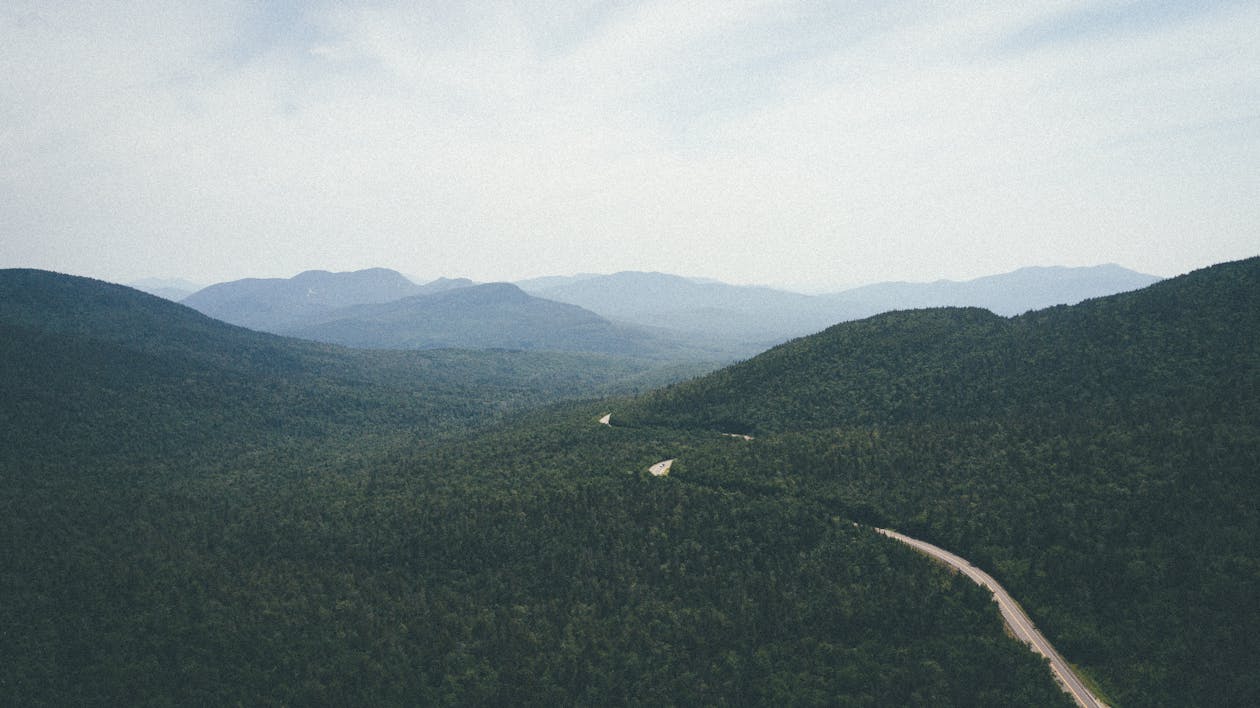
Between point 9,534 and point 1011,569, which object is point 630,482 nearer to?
point 1011,569

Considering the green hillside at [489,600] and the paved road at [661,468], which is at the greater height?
the paved road at [661,468]

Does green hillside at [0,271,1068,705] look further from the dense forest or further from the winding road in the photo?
the winding road

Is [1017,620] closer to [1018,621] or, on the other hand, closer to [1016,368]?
[1018,621]

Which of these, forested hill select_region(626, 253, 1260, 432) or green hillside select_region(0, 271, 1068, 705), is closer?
green hillside select_region(0, 271, 1068, 705)

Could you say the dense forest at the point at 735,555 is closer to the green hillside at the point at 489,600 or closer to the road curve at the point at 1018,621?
the green hillside at the point at 489,600

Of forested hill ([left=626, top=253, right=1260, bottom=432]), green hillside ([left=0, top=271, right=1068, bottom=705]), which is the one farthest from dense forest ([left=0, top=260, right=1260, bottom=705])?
forested hill ([left=626, top=253, right=1260, bottom=432])

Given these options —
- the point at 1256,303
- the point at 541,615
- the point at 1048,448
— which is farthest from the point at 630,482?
the point at 1256,303

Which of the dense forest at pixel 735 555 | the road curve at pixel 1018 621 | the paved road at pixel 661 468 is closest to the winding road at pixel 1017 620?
the road curve at pixel 1018 621
